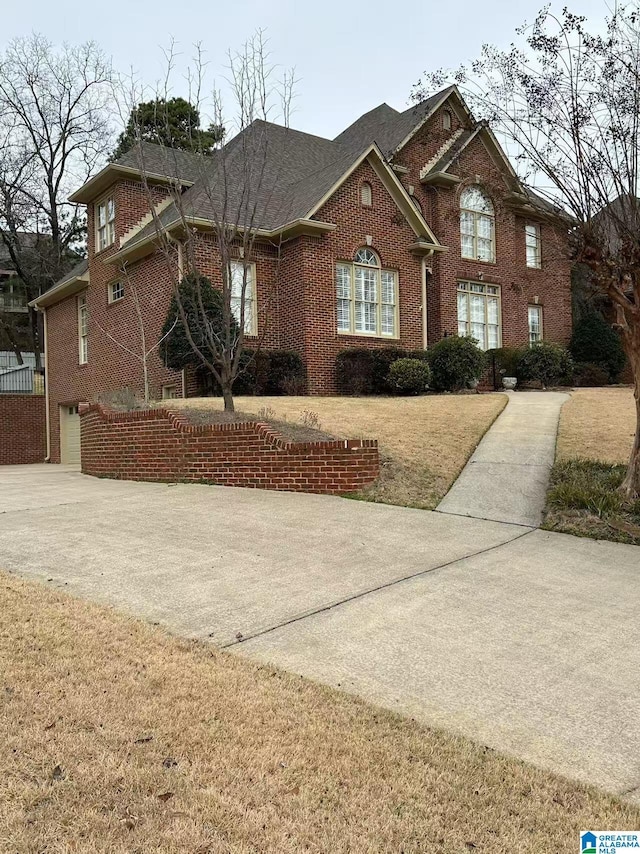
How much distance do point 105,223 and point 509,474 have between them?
1642 cm

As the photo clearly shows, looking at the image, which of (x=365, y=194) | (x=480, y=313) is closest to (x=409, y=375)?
(x=365, y=194)

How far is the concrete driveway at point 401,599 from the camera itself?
139 inches

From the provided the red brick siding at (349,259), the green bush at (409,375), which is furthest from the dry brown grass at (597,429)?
the red brick siding at (349,259)

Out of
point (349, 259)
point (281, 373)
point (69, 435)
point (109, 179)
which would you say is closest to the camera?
point (281, 373)

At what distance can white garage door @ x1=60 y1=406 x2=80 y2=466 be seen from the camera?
2397cm

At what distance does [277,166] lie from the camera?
831 inches

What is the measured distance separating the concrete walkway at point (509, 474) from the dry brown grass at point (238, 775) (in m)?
4.95

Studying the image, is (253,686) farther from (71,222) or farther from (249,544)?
(71,222)

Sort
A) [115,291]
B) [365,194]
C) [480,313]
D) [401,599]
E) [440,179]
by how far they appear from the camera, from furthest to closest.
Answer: [480,313]
[440,179]
[115,291]
[365,194]
[401,599]

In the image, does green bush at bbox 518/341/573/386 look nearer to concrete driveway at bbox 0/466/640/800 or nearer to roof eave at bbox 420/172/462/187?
roof eave at bbox 420/172/462/187

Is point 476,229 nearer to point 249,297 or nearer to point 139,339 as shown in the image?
point 249,297

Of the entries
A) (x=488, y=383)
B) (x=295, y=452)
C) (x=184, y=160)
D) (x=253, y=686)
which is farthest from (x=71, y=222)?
(x=253, y=686)

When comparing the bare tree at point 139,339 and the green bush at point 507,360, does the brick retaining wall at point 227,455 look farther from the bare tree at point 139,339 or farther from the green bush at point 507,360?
the green bush at point 507,360

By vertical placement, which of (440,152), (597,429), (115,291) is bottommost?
(597,429)
